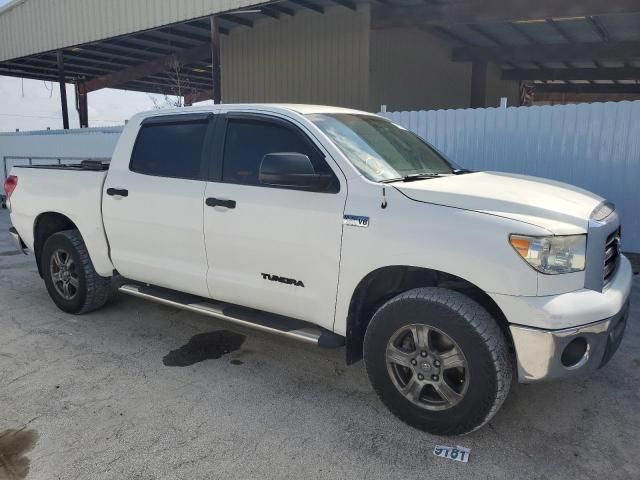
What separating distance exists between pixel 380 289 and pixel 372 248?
0.37 m

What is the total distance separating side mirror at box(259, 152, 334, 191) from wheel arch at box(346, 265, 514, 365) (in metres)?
0.66

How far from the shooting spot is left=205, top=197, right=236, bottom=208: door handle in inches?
139

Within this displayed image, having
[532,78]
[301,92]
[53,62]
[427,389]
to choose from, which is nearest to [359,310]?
[427,389]

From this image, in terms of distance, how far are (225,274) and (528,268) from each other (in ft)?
6.82

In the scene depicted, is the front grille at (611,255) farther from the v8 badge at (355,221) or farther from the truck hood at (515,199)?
the v8 badge at (355,221)

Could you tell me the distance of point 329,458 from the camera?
272 centimetres

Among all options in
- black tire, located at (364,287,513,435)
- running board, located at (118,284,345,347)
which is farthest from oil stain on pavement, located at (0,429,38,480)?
black tire, located at (364,287,513,435)

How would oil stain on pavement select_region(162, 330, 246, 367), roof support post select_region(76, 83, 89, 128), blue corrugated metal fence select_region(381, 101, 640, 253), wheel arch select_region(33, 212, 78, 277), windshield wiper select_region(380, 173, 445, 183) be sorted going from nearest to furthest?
windshield wiper select_region(380, 173, 445, 183) → oil stain on pavement select_region(162, 330, 246, 367) → wheel arch select_region(33, 212, 78, 277) → blue corrugated metal fence select_region(381, 101, 640, 253) → roof support post select_region(76, 83, 89, 128)

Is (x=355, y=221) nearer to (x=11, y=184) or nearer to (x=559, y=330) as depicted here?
(x=559, y=330)

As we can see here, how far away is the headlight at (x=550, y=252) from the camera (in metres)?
2.54

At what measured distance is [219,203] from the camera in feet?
11.8

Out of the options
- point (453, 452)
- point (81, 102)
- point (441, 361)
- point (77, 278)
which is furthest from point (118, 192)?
point (81, 102)

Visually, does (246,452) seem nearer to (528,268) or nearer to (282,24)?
(528,268)

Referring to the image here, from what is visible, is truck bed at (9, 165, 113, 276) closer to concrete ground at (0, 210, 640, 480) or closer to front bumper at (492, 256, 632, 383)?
concrete ground at (0, 210, 640, 480)
